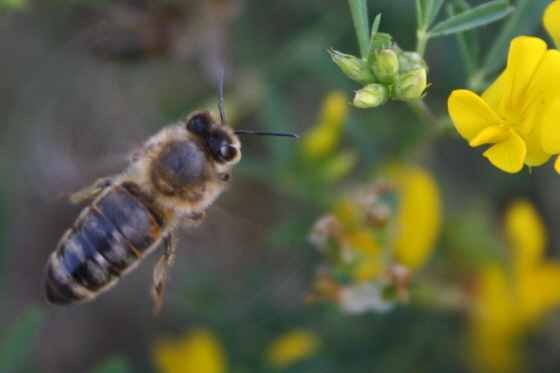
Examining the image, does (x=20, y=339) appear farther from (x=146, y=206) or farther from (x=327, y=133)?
(x=327, y=133)

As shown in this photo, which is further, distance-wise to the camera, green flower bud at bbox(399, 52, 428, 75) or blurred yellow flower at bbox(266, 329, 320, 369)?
blurred yellow flower at bbox(266, 329, 320, 369)

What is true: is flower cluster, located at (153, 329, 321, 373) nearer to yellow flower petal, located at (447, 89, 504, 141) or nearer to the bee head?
the bee head

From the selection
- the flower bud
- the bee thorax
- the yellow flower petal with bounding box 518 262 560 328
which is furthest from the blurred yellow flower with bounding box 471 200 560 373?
the bee thorax

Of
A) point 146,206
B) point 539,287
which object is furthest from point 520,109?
point 539,287

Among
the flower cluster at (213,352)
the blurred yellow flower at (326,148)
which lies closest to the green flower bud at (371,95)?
the blurred yellow flower at (326,148)

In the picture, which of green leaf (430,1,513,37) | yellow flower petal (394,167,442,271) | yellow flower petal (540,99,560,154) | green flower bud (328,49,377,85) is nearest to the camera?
yellow flower petal (540,99,560,154)

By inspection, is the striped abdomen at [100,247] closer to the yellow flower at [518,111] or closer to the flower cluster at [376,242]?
the flower cluster at [376,242]

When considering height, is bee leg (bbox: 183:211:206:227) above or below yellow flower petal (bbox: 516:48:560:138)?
below
